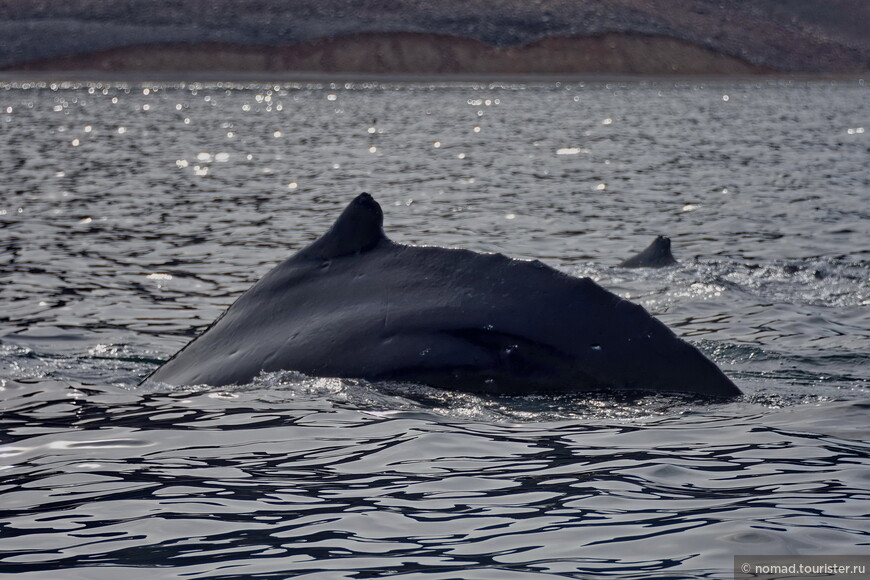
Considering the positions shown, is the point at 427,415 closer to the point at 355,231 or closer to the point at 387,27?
the point at 355,231

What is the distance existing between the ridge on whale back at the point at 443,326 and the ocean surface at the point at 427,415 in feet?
0.60

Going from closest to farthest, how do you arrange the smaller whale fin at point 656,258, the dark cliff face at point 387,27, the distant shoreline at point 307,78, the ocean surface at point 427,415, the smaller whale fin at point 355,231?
1. the ocean surface at point 427,415
2. the smaller whale fin at point 355,231
3. the smaller whale fin at point 656,258
4. the distant shoreline at point 307,78
5. the dark cliff face at point 387,27

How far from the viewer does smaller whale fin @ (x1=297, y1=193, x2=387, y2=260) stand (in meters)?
8.21

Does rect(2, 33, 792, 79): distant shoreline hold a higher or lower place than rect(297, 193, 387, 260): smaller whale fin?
higher

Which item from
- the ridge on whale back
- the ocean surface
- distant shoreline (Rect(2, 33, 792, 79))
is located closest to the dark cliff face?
distant shoreline (Rect(2, 33, 792, 79))

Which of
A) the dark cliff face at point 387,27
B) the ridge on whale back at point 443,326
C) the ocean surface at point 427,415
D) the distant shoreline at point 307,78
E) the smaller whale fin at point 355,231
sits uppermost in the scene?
the dark cliff face at point 387,27

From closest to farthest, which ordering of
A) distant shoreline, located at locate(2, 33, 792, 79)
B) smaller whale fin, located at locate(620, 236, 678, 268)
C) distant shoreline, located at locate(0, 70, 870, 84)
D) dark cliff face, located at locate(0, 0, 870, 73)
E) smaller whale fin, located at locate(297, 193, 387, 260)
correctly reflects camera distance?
smaller whale fin, located at locate(297, 193, 387, 260) → smaller whale fin, located at locate(620, 236, 678, 268) → distant shoreline, located at locate(0, 70, 870, 84) → distant shoreline, located at locate(2, 33, 792, 79) → dark cliff face, located at locate(0, 0, 870, 73)

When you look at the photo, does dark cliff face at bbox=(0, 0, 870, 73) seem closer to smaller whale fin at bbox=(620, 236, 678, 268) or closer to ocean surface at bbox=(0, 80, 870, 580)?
ocean surface at bbox=(0, 80, 870, 580)

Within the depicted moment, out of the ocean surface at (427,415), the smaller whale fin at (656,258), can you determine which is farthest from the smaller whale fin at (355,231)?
the smaller whale fin at (656,258)

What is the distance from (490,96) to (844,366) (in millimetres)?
79756

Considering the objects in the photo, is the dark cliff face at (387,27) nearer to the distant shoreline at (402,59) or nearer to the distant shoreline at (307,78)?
the distant shoreline at (402,59)

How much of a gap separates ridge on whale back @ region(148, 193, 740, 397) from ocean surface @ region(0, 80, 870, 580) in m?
0.18

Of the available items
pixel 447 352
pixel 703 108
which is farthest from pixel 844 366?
pixel 703 108

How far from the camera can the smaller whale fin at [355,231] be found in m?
8.21
